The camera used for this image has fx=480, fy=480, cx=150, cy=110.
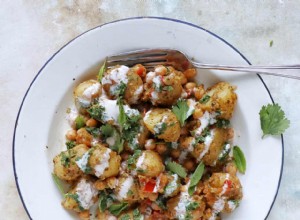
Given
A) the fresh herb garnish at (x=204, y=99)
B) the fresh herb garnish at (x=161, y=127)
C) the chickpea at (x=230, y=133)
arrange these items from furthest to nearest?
the chickpea at (x=230, y=133) < the fresh herb garnish at (x=204, y=99) < the fresh herb garnish at (x=161, y=127)

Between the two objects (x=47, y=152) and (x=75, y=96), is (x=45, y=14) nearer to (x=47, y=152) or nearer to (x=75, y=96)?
(x=75, y=96)

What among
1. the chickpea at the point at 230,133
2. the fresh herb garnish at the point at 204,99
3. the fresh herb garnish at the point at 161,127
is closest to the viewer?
the fresh herb garnish at the point at 161,127

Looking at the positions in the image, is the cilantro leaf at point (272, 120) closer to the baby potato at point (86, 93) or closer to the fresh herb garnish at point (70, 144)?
the baby potato at point (86, 93)

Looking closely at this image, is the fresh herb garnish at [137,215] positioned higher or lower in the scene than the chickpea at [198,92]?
lower

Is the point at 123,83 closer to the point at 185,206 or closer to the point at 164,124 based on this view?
the point at 164,124

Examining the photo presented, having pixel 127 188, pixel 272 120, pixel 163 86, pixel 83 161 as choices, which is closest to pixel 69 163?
pixel 83 161

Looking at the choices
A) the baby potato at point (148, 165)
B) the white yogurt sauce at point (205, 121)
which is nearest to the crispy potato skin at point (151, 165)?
the baby potato at point (148, 165)

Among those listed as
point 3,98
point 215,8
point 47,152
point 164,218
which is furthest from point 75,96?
point 215,8

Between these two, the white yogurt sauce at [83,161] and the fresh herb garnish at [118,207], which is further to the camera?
the fresh herb garnish at [118,207]
